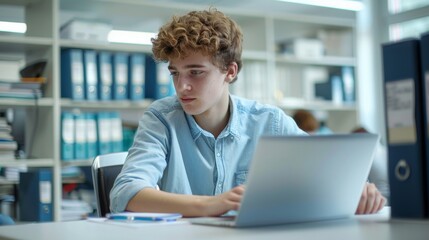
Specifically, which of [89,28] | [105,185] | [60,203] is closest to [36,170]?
[60,203]

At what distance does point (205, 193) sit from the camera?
6.01ft

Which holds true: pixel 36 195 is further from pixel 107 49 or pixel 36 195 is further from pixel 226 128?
pixel 226 128

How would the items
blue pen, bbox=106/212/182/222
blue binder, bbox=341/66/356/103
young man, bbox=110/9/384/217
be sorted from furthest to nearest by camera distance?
blue binder, bbox=341/66/356/103, young man, bbox=110/9/384/217, blue pen, bbox=106/212/182/222

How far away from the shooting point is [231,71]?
2.00 meters

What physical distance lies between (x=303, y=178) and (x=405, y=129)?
205 millimetres

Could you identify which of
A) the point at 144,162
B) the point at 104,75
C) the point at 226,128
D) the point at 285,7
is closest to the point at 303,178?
the point at 144,162

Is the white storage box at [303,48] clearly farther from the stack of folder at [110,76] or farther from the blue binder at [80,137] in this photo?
the blue binder at [80,137]

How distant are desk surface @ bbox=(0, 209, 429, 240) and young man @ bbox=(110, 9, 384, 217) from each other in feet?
1.57

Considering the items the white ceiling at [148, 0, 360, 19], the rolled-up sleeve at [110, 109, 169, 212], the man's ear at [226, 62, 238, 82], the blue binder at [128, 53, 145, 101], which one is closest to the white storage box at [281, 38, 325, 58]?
the white ceiling at [148, 0, 360, 19]

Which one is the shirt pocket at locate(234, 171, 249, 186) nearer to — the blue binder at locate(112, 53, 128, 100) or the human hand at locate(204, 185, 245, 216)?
the human hand at locate(204, 185, 245, 216)

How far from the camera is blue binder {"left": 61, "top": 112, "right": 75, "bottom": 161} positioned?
→ 3961 millimetres

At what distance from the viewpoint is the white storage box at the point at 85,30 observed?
4.14 m

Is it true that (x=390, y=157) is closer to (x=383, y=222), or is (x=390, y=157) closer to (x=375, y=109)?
(x=383, y=222)

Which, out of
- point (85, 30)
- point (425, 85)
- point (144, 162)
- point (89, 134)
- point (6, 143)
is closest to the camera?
point (425, 85)
